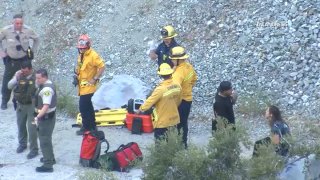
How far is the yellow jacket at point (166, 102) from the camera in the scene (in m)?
11.3

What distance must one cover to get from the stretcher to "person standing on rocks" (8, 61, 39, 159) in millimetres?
1537

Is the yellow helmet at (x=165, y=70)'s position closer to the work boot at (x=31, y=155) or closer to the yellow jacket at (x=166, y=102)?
the yellow jacket at (x=166, y=102)

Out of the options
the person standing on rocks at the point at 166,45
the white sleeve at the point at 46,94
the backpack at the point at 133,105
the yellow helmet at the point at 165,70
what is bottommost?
the backpack at the point at 133,105

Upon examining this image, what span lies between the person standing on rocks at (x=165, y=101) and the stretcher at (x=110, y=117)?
262 centimetres

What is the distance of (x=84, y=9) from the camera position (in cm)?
1794

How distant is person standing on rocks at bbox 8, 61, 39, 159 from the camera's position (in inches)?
491

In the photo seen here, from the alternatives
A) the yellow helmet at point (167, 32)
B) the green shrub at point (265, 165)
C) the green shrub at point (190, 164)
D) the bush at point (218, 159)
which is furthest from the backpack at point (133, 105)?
the green shrub at point (265, 165)

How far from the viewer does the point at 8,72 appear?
48.9 ft

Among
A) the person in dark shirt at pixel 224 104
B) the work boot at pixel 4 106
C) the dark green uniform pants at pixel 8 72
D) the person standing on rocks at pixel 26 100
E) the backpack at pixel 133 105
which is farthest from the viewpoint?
the work boot at pixel 4 106

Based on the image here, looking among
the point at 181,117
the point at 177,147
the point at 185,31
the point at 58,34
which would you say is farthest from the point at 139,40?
the point at 177,147

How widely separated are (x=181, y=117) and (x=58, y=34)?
645 cm

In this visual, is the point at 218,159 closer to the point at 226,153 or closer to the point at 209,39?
the point at 226,153

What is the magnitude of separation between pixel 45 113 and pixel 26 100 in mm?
922

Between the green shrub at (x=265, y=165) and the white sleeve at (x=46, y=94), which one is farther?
the white sleeve at (x=46, y=94)
